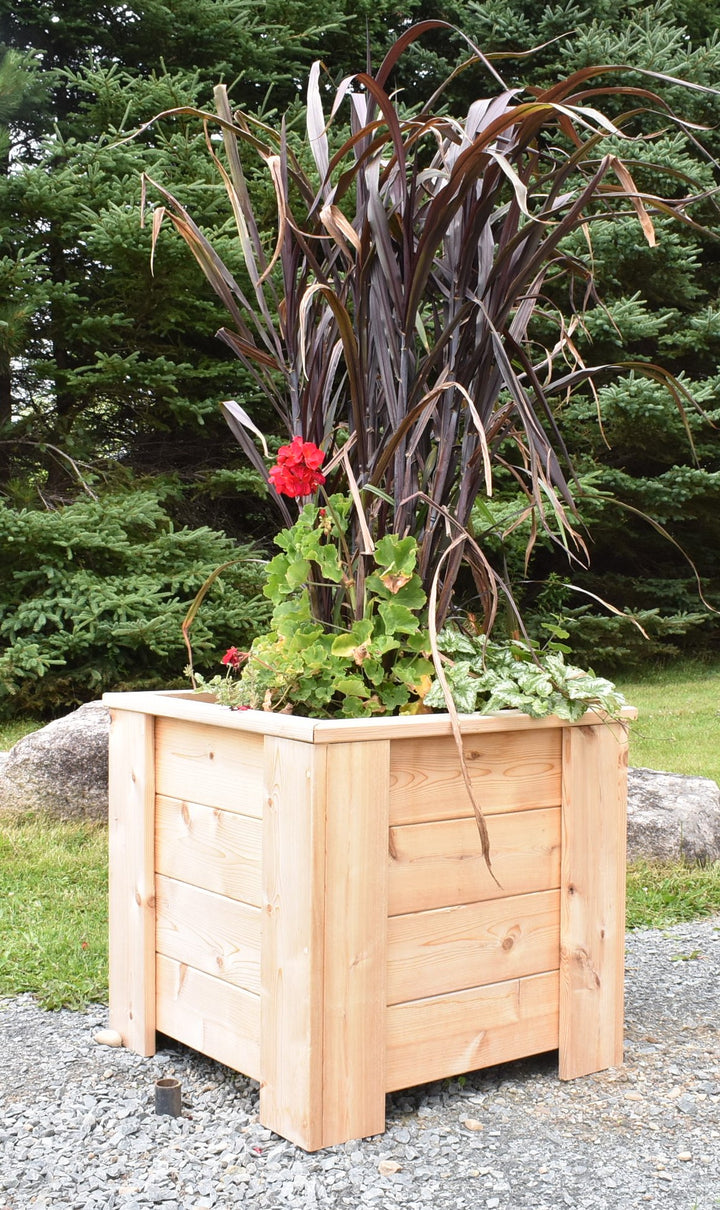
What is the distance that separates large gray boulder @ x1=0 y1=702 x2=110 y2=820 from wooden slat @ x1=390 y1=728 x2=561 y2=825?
222 cm

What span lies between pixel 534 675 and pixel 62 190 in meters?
4.64

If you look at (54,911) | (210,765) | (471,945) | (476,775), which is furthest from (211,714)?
(54,911)

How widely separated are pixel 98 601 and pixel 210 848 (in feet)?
11.7

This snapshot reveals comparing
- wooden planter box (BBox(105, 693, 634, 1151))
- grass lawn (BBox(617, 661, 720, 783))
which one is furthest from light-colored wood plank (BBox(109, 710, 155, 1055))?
grass lawn (BBox(617, 661, 720, 783))

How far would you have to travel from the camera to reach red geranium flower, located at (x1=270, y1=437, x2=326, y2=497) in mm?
1637

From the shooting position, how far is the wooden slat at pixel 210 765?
5.30 ft

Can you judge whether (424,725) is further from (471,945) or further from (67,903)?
(67,903)

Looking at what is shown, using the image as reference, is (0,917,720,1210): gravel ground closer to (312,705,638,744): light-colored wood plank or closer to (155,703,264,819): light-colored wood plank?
(155,703,264,819): light-colored wood plank

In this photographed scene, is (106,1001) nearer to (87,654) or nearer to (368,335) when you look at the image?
(368,335)

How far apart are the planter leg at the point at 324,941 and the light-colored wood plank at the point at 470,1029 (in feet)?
0.19

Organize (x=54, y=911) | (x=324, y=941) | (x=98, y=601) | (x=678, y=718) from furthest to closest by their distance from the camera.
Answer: (x=678, y=718) → (x=98, y=601) → (x=54, y=911) → (x=324, y=941)

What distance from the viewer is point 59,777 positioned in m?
3.55

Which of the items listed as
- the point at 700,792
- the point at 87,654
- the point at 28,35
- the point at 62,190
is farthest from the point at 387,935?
the point at 28,35

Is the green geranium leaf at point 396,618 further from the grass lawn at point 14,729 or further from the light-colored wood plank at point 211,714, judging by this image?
the grass lawn at point 14,729
